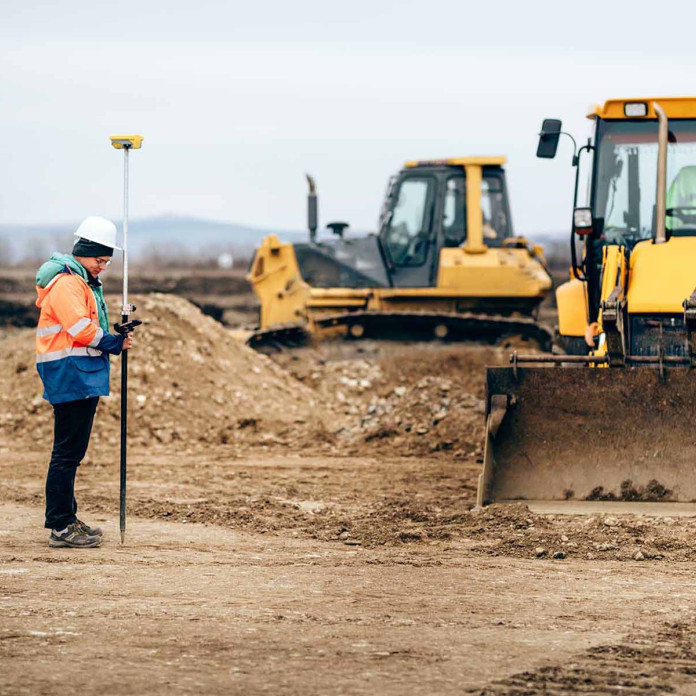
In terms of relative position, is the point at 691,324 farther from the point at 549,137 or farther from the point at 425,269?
the point at 425,269

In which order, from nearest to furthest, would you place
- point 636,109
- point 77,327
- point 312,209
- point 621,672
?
point 621,672 → point 77,327 → point 636,109 → point 312,209

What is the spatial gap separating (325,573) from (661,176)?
4.73 meters

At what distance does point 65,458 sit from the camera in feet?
24.5

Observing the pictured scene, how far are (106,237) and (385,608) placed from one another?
2.87m

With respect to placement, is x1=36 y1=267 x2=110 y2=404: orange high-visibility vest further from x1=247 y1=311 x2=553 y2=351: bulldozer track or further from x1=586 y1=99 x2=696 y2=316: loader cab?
x1=247 y1=311 x2=553 y2=351: bulldozer track

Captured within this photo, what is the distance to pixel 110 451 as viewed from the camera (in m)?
12.2

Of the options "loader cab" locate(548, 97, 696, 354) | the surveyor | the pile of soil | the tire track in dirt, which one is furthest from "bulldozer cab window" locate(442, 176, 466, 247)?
the tire track in dirt

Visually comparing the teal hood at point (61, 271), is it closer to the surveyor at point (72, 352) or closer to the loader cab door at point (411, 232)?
the surveyor at point (72, 352)

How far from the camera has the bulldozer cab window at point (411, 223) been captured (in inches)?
719

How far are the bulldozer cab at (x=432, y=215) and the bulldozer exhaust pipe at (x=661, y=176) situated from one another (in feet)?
26.8

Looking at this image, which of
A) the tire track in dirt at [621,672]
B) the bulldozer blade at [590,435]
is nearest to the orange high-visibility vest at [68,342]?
the bulldozer blade at [590,435]

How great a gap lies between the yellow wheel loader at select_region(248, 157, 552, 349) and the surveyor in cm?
1066

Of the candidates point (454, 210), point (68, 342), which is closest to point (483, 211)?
point (454, 210)

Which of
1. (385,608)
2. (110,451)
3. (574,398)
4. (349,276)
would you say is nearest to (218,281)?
(349,276)
